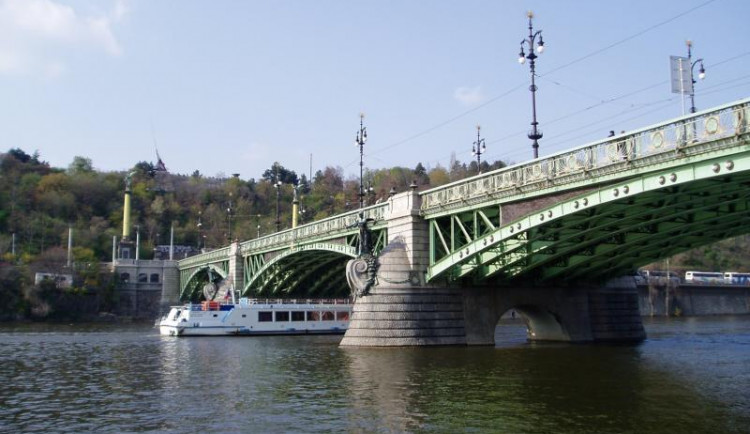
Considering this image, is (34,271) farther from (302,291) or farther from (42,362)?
(42,362)

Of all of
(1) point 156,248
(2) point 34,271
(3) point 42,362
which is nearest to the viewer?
(3) point 42,362

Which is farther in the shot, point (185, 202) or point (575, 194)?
point (185, 202)

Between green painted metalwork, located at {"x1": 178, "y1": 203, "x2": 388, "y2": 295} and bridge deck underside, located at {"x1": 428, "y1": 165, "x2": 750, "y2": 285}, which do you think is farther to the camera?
green painted metalwork, located at {"x1": 178, "y1": 203, "x2": 388, "y2": 295}

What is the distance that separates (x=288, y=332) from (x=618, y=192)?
145 feet

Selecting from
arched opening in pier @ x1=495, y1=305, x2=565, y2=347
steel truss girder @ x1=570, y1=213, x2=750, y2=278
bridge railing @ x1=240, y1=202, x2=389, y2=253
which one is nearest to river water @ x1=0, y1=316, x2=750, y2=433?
arched opening in pier @ x1=495, y1=305, x2=565, y2=347

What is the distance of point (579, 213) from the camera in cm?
3297

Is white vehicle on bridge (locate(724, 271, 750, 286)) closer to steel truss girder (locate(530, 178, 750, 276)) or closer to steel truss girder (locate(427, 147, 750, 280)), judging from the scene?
steel truss girder (locate(530, 178, 750, 276))

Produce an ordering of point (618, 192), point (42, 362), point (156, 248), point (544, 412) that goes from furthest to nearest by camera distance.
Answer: point (156, 248)
point (42, 362)
point (618, 192)
point (544, 412)

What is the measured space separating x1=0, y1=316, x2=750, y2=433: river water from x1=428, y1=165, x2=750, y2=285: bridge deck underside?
494 cm

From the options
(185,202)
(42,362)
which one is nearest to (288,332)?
(42,362)

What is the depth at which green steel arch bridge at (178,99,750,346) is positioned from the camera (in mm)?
27016

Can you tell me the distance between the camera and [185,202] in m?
183

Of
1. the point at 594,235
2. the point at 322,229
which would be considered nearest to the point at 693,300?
the point at 322,229

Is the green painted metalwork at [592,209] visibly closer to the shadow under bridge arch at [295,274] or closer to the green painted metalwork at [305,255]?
the green painted metalwork at [305,255]
